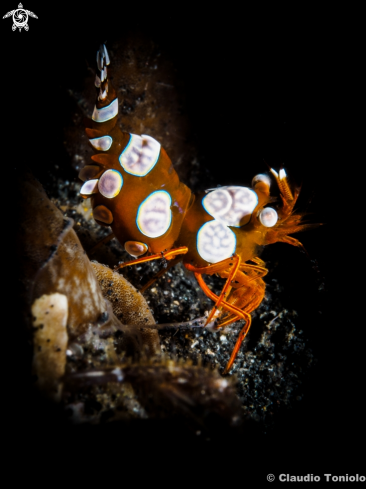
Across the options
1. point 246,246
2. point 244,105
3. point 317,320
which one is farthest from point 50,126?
point 317,320

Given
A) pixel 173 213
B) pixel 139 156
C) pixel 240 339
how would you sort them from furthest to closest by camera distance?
pixel 173 213
pixel 139 156
pixel 240 339

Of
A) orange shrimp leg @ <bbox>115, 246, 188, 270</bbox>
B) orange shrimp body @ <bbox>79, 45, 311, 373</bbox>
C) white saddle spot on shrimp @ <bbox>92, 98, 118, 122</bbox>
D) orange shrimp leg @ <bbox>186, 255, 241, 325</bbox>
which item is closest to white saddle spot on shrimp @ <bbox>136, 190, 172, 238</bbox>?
orange shrimp body @ <bbox>79, 45, 311, 373</bbox>

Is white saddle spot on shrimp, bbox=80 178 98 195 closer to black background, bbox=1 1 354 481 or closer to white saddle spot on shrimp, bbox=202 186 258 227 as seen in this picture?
black background, bbox=1 1 354 481

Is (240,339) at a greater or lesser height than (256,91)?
lesser

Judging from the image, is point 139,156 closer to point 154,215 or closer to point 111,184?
point 111,184

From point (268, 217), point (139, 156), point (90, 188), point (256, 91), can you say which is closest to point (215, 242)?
point (268, 217)
